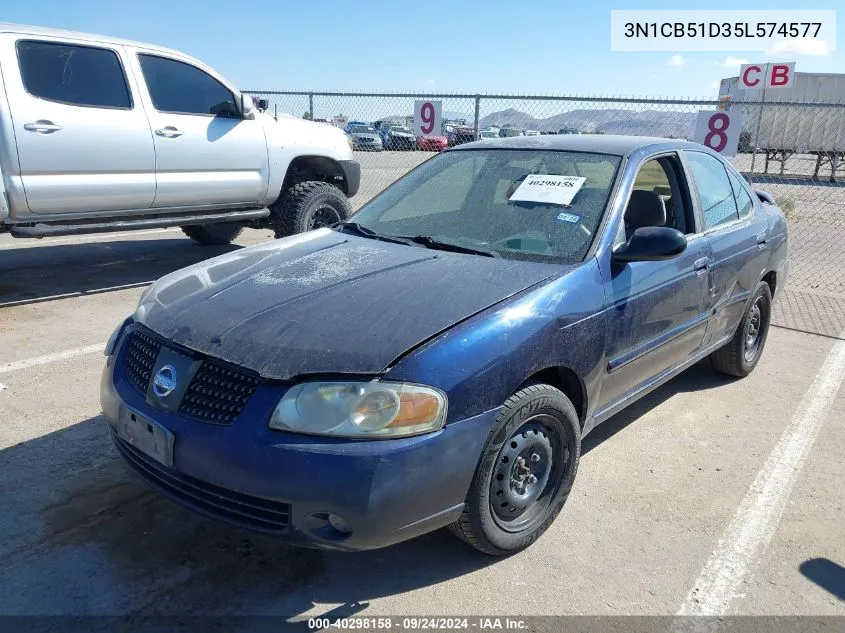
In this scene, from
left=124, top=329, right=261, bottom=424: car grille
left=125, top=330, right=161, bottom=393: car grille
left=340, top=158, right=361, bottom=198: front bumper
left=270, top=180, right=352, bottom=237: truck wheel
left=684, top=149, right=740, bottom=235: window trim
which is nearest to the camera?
left=124, top=329, right=261, bottom=424: car grille

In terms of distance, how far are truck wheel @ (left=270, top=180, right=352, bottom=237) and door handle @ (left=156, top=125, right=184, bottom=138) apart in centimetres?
140

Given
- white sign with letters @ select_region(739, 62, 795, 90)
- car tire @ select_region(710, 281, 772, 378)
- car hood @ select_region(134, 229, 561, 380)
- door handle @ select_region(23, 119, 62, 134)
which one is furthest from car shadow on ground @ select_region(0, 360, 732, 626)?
white sign with letters @ select_region(739, 62, 795, 90)

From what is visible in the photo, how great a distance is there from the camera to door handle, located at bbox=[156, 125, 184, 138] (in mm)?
6398

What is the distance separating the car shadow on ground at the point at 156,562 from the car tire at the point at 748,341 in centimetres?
278

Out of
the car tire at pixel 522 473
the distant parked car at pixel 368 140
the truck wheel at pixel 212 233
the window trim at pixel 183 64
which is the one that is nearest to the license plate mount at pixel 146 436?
the car tire at pixel 522 473

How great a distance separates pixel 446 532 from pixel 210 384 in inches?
47.9

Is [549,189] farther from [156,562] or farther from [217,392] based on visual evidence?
[156,562]

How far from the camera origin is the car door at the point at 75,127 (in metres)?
5.60

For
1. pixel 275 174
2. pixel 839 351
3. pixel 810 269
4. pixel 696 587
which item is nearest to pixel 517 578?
pixel 696 587

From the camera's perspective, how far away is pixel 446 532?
2.98 metres

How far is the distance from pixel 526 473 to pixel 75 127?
5.02 m

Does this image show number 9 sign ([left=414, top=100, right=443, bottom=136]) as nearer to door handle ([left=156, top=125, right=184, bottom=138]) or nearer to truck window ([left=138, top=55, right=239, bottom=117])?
truck window ([left=138, top=55, right=239, bottom=117])

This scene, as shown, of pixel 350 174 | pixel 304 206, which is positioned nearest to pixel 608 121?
pixel 350 174

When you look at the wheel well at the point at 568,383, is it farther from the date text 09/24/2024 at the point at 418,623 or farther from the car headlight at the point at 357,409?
the date text 09/24/2024 at the point at 418,623
